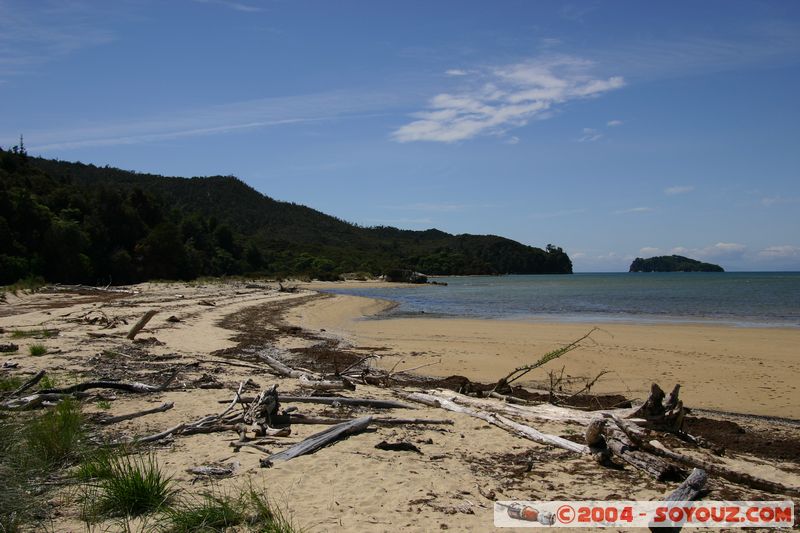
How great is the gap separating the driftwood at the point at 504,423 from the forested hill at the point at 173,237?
3601 centimetres

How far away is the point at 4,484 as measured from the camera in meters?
4.21

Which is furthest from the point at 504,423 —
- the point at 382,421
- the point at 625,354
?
the point at 625,354

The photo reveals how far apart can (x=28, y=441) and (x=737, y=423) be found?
957cm

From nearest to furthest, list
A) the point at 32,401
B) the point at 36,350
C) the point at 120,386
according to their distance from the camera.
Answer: the point at 32,401
the point at 120,386
the point at 36,350

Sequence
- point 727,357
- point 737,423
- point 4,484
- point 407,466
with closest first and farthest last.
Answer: point 4,484 < point 407,466 < point 737,423 < point 727,357

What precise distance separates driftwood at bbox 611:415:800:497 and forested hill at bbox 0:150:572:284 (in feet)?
129

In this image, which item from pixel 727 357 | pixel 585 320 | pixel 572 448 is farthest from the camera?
pixel 585 320

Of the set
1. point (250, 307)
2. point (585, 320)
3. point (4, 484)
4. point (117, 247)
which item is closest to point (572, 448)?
point (4, 484)

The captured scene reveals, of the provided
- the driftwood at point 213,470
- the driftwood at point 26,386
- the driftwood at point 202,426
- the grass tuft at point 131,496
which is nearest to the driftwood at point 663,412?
the driftwood at point 213,470

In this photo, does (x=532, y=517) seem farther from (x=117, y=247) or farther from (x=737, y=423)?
(x=117, y=247)

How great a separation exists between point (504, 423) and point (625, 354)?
30.0ft

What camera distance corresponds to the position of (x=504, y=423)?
24.7 feet

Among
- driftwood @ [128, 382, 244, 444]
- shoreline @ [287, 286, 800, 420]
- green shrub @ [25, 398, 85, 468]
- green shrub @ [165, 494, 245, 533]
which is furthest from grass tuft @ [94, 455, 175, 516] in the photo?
shoreline @ [287, 286, 800, 420]

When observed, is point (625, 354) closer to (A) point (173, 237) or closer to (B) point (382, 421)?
(B) point (382, 421)
